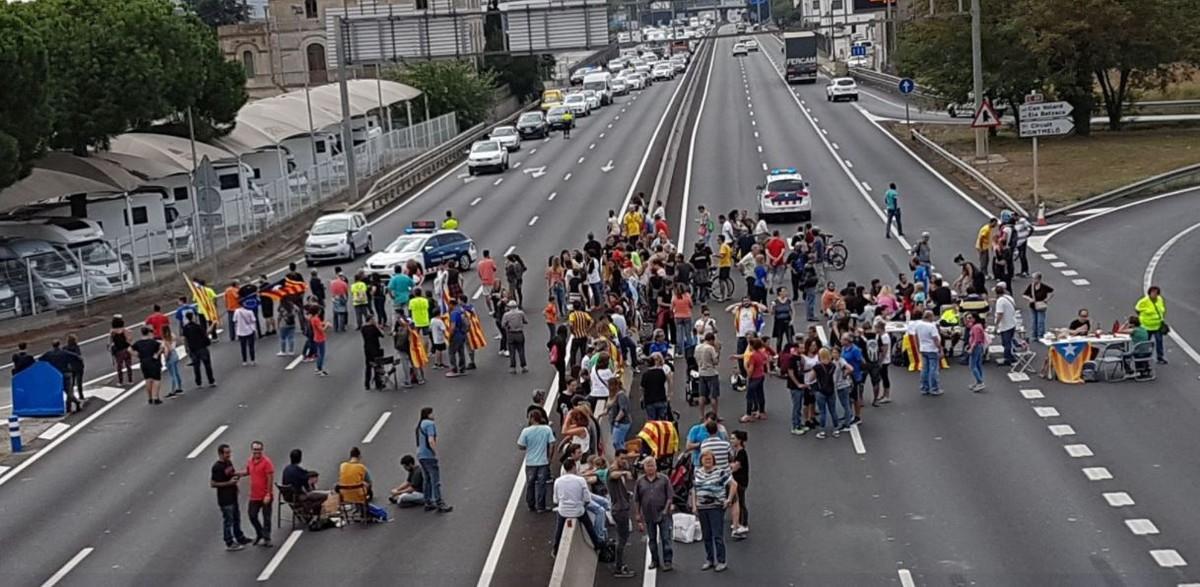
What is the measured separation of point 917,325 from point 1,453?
15113 mm

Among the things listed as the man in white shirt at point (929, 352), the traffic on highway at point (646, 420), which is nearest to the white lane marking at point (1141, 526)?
the traffic on highway at point (646, 420)

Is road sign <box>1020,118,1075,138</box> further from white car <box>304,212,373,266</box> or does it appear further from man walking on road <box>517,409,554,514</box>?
man walking on road <box>517,409,554,514</box>

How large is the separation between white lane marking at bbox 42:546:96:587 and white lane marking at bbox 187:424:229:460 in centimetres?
461

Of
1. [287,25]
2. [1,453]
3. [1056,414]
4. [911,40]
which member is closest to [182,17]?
[911,40]

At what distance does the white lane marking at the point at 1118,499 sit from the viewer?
19.5 meters

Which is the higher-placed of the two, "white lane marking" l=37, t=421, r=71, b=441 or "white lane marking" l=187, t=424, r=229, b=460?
"white lane marking" l=187, t=424, r=229, b=460

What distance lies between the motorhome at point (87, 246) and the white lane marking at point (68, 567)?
67.4 feet

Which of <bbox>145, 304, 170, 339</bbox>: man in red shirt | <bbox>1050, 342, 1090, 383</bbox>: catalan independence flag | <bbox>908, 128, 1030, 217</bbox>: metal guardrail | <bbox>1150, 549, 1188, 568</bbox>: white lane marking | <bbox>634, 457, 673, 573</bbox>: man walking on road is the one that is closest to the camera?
<bbox>1150, 549, 1188, 568</bbox>: white lane marking

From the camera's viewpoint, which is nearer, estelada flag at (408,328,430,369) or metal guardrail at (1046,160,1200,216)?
estelada flag at (408,328,430,369)

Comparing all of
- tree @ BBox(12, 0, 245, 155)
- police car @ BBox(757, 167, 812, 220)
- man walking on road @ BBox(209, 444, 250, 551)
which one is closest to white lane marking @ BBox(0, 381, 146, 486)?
man walking on road @ BBox(209, 444, 250, 551)

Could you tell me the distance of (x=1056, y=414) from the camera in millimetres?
24109

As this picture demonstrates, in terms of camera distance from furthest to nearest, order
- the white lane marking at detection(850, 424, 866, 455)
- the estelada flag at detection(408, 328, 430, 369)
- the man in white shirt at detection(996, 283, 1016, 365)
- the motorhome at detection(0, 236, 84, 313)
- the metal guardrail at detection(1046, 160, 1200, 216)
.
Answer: the metal guardrail at detection(1046, 160, 1200, 216) < the motorhome at detection(0, 236, 84, 313) < the estelada flag at detection(408, 328, 430, 369) < the man in white shirt at detection(996, 283, 1016, 365) < the white lane marking at detection(850, 424, 866, 455)

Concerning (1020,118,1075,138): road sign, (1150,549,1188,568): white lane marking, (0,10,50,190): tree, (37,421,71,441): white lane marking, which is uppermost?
(0,10,50,190): tree

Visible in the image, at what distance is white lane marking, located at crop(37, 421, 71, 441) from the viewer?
2718 cm
